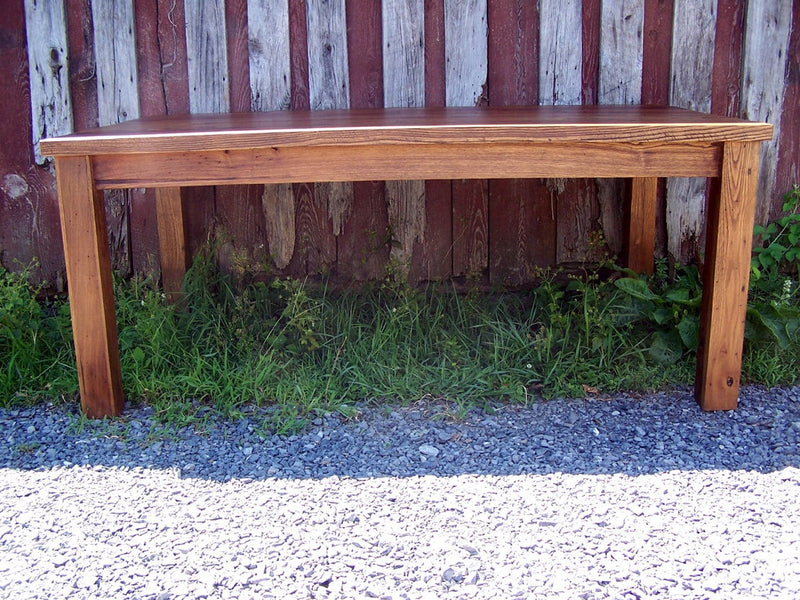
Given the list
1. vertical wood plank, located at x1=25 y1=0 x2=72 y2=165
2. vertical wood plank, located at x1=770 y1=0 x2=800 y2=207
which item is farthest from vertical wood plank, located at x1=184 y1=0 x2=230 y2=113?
vertical wood plank, located at x1=770 y1=0 x2=800 y2=207

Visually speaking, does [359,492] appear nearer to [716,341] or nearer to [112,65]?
[716,341]

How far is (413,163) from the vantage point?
2.65 metres

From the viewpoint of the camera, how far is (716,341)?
288cm

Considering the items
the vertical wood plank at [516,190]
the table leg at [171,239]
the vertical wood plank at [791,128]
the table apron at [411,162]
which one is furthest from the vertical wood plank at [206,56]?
the vertical wood plank at [791,128]

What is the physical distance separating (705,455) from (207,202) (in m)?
2.39

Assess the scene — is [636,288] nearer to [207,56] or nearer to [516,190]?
[516,190]

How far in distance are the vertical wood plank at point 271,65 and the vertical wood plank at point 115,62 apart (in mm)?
532

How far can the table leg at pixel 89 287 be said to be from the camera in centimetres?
270

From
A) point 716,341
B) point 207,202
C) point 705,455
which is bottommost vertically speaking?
point 705,455

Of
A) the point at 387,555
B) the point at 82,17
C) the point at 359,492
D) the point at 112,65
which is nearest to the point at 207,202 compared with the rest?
the point at 112,65

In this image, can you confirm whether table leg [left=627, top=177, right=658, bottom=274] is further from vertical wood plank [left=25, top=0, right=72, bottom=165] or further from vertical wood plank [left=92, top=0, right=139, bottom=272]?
vertical wood plank [left=25, top=0, right=72, bottom=165]

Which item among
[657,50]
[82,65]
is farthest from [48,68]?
[657,50]

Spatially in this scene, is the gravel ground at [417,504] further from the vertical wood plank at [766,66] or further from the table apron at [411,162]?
the vertical wood plank at [766,66]

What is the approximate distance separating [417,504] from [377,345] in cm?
111
